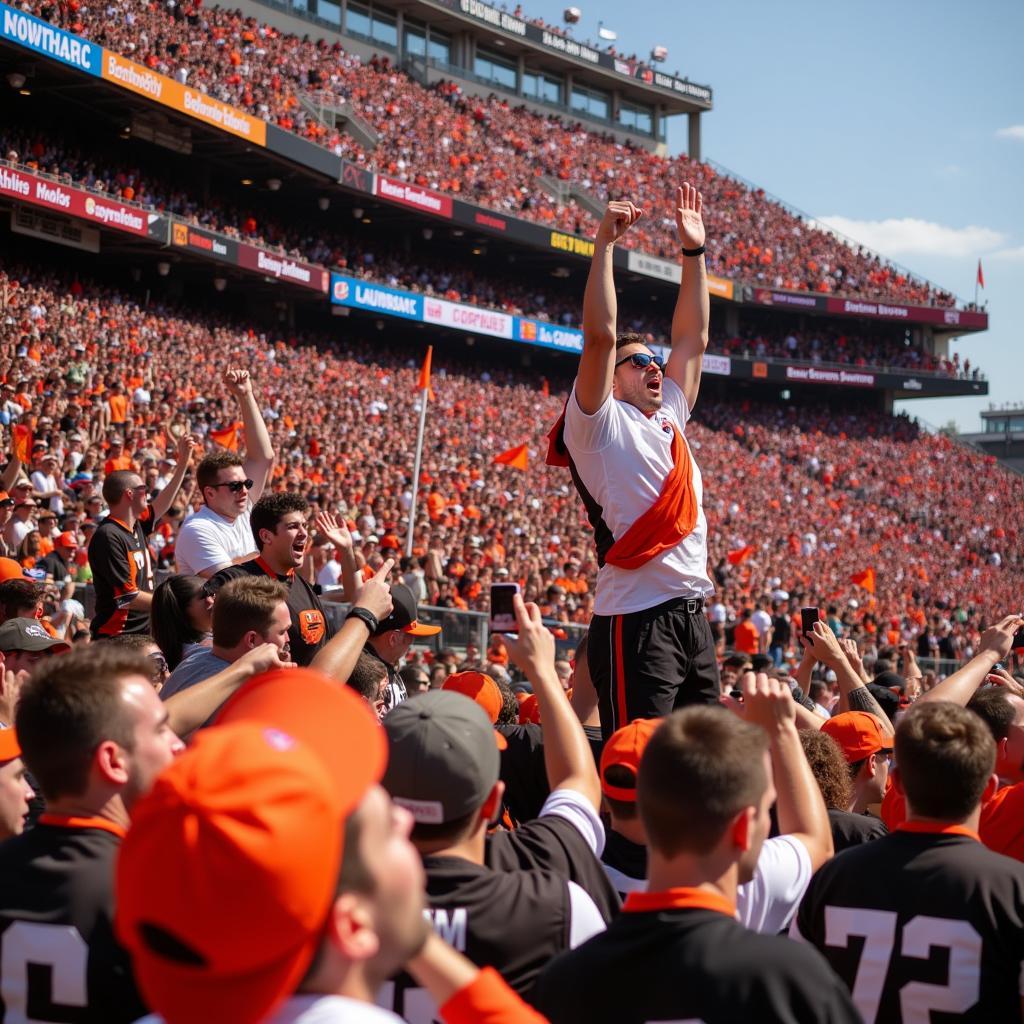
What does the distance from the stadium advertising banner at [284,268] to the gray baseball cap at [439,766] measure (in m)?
30.6

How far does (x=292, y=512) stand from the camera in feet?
19.2

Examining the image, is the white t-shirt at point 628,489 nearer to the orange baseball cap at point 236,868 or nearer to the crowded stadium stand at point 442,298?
the orange baseball cap at point 236,868

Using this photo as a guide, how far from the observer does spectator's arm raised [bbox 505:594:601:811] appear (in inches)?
119

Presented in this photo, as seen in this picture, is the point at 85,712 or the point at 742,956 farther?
the point at 85,712

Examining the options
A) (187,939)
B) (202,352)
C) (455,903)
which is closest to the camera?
(187,939)

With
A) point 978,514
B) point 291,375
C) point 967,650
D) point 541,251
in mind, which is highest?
point 541,251

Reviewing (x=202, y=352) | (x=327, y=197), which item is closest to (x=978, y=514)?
(x=327, y=197)

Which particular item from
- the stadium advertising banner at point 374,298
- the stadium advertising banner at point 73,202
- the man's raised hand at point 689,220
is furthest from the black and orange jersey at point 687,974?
the stadium advertising banner at point 374,298

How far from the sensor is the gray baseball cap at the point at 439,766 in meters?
2.50

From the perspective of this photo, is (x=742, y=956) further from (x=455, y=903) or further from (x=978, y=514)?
(x=978, y=514)

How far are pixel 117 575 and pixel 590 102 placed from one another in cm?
5013

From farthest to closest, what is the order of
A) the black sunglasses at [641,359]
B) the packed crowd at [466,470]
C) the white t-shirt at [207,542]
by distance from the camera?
1. the packed crowd at [466,470]
2. the white t-shirt at [207,542]
3. the black sunglasses at [641,359]

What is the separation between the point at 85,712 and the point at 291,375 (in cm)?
2636

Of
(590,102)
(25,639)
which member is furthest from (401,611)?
(590,102)
